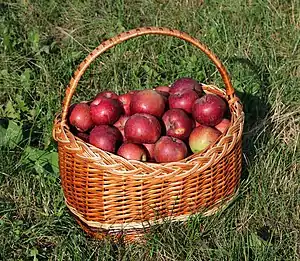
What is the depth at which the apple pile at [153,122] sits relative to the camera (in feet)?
8.22

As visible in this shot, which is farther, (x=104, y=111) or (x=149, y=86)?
(x=149, y=86)

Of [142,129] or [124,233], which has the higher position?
[142,129]

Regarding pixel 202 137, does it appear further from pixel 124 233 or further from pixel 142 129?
pixel 124 233

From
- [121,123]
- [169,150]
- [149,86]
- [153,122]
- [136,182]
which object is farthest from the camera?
[149,86]

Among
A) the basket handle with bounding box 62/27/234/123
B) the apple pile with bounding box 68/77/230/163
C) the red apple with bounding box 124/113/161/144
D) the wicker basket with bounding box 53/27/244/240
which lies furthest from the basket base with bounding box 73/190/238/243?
the basket handle with bounding box 62/27/234/123

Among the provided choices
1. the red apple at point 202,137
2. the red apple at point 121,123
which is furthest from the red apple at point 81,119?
the red apple at point 202,137

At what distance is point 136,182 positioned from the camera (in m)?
2.33

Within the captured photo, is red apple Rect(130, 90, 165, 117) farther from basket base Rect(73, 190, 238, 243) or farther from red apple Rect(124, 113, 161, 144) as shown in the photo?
basket base Rect(73, 190, 238, 243)

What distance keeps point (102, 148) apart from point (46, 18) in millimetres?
2022

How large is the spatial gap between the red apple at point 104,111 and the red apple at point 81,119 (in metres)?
0.03

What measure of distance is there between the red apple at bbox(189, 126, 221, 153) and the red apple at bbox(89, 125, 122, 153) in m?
0.30

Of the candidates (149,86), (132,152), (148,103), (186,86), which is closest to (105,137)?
(132,152)

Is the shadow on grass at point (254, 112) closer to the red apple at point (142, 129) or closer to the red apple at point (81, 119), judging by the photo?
the red apple at point (142, 129)

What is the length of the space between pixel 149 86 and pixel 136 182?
128cm
